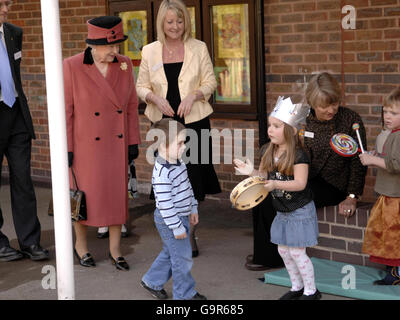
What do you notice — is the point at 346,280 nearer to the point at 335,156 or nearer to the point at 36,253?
the point at 335,156

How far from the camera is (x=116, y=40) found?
18.5 ft

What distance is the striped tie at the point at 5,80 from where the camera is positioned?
237 inches

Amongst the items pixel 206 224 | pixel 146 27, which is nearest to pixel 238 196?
pixel 206 224

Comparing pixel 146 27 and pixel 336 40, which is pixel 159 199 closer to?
pixel 336 40

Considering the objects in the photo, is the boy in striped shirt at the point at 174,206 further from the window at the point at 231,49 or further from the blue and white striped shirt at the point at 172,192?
the window at the point at 231,49

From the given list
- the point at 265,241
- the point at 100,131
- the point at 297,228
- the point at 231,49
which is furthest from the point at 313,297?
the point at 231,49

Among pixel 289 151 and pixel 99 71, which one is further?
pixel 99 71

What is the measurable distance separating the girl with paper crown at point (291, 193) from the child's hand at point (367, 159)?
1.38ft

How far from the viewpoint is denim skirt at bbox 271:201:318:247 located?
4852 millimetres

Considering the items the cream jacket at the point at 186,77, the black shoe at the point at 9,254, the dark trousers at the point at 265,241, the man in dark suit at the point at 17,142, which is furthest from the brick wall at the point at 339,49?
the black shoe at the point at 9,254

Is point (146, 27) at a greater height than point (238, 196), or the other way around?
point (146, 27)

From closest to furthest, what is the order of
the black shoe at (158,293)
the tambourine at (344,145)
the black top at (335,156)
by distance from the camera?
the black shoe at (158,293)
the tambourine at (344,145)
the black top at (335,156)

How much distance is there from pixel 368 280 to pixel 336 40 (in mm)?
2545
